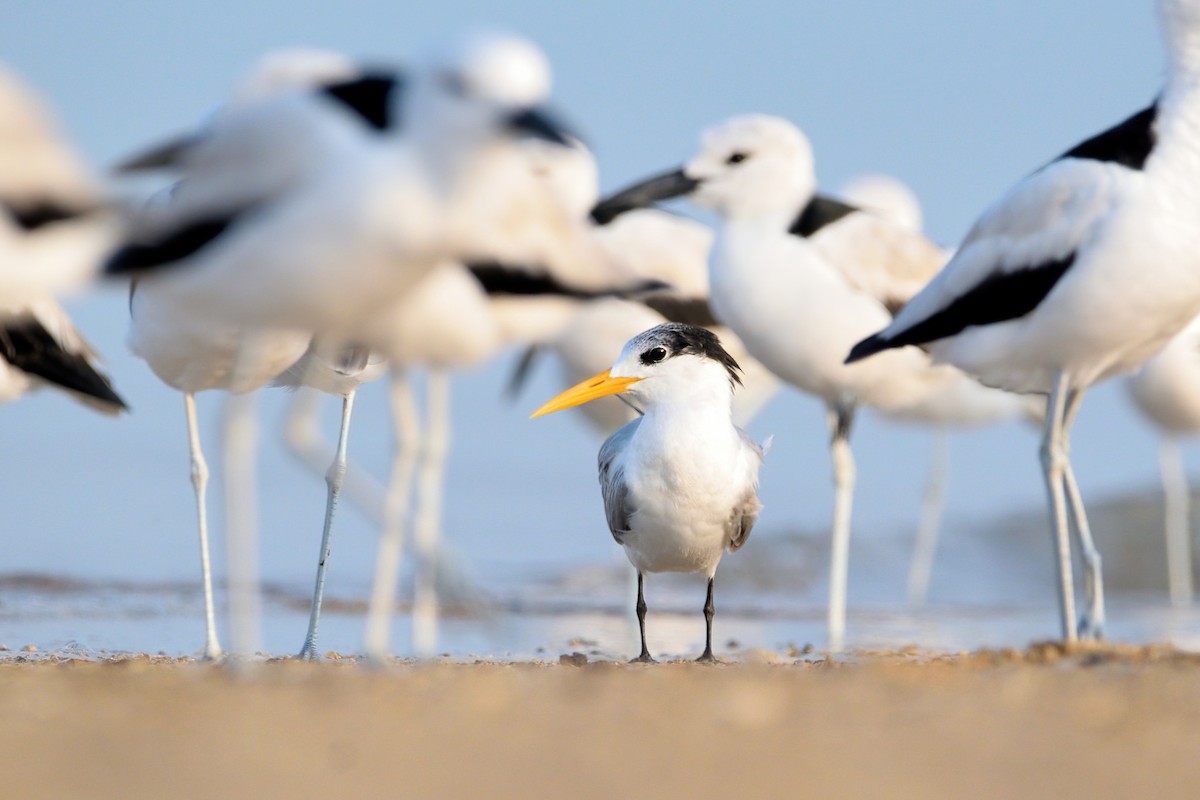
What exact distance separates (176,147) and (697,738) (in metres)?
2.49

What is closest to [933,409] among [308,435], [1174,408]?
[1174,408]

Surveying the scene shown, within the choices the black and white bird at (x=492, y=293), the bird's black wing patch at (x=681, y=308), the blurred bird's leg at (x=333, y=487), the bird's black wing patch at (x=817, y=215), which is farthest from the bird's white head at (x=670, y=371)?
the bird's black wing patch at (x=681, y=308)

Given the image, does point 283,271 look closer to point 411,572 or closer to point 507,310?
point 507,310

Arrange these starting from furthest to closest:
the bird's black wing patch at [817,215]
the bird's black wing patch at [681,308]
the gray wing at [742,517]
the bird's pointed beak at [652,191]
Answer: the bird's black wing patch at [681,308] < the bird's pointed beak at [652,191] < the bird's black wing patch at [817,215] < the gray wing at [742,517]

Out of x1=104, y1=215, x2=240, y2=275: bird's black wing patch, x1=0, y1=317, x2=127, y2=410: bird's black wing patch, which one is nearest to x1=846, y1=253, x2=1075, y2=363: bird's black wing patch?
x1=104, y1=215, x2=240, y2=275: bird's black wing patch

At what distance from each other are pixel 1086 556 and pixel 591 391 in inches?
87.6

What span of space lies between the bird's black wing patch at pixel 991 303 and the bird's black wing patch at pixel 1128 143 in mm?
399

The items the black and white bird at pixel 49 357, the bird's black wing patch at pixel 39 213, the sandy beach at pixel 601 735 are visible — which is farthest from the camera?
the black and white bird at pixel 49 357

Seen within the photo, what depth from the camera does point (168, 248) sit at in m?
4.72

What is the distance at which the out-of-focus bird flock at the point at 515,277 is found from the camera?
4.47 m

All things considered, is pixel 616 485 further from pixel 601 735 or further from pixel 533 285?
pixel 601 735

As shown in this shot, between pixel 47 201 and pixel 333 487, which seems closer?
pixel 47 201

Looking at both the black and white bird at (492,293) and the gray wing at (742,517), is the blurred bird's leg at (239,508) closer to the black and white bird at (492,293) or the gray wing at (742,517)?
the black and white bird at (492,293)

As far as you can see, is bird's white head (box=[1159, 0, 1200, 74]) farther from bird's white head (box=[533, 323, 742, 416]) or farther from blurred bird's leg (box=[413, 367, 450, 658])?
blurred bird's leg (box=[413, 367, 450, 658])
